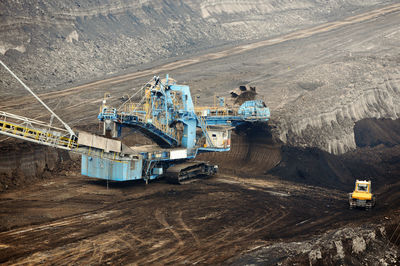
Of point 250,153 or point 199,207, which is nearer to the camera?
point 199,207

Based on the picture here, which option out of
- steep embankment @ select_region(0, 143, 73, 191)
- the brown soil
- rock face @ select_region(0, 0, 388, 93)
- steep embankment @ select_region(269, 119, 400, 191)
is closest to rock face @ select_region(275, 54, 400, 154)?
steep embankment @ select_region(269, 119, 400, 191)

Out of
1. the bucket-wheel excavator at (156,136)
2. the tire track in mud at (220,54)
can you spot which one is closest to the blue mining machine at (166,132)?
the bucket-wheel excavator at (156,136)

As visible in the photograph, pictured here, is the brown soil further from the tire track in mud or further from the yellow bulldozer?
the tire track in mud

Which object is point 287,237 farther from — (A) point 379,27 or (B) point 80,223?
(A) point 379,27

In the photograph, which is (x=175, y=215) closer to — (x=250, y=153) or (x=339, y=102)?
(x=250, y=153)

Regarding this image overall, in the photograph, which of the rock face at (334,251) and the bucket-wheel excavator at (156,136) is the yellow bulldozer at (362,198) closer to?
the rock face at (334,251)

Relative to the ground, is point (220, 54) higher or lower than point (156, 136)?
higher

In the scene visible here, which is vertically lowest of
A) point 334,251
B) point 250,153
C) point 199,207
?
point 334,251

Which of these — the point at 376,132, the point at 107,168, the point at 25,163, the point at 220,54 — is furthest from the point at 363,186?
the point at 220,54
